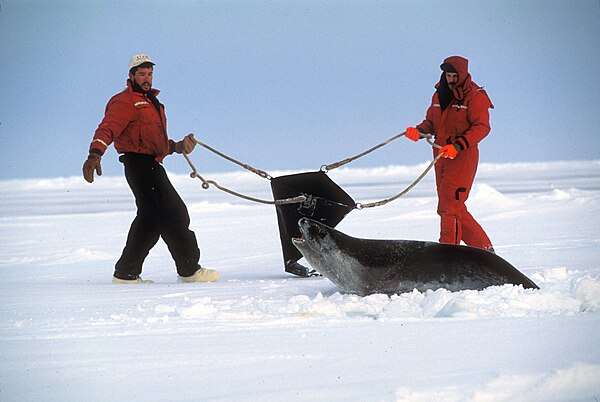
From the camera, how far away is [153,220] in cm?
543

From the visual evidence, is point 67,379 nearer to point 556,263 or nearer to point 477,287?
point 477,287

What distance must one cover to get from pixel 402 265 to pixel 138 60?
254 centimetres

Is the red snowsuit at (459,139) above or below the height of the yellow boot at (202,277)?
above

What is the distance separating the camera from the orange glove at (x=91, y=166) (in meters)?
4.86

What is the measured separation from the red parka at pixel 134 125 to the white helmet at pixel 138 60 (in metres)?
0.15

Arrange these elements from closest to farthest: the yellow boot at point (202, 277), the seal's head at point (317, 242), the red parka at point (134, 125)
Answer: the seal's head at point (317, 242), the red parka at point (134, 125), the yellow boot at point (202, 277)

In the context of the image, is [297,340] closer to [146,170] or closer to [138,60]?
[146,170]

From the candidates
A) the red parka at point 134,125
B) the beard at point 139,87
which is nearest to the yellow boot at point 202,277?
the red parka at point 134,125

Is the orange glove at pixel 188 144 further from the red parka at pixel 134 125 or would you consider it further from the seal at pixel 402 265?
the seal at pixel 402 265

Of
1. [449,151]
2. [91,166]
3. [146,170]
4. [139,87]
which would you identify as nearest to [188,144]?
[146,170]

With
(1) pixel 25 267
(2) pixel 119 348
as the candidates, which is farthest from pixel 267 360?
(1) pixel 25 267

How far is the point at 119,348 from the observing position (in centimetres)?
285

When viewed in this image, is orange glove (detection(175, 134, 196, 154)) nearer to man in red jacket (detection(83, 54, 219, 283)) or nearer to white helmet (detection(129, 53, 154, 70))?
man in red jacket (detection(83, 54, 219, 283))

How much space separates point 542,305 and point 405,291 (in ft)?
2.48
